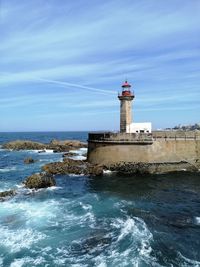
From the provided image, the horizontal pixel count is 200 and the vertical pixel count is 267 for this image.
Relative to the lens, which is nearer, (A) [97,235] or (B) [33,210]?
(A) [97,235]

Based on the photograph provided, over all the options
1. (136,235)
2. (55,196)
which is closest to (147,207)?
(136,235)

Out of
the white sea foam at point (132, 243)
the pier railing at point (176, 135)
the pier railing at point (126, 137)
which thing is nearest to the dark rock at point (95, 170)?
the pier railing at point (126, 137)

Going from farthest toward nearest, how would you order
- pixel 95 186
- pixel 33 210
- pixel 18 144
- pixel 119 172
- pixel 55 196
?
1. pixel 18 144
2. pixel 119 172
3. pixel 95 186
4. pixel 55 196
5. pixel 33 210

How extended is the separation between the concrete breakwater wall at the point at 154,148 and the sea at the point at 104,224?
369 cm

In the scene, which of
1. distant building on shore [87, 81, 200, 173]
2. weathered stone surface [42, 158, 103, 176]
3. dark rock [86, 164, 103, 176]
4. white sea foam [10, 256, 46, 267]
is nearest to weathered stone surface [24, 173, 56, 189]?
dark rock [86, 164, 103, 176]

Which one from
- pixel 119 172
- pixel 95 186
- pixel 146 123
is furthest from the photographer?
pixel 146 123

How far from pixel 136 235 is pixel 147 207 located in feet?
15.8

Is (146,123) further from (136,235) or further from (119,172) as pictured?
(136,235)

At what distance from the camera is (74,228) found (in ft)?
57.7

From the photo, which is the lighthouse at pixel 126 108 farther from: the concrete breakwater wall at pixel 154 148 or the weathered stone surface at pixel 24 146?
the weathered stone surface at pixel 24 146

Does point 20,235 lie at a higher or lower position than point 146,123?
lower

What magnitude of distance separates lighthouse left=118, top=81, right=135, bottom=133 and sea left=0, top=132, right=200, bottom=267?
8.44 m

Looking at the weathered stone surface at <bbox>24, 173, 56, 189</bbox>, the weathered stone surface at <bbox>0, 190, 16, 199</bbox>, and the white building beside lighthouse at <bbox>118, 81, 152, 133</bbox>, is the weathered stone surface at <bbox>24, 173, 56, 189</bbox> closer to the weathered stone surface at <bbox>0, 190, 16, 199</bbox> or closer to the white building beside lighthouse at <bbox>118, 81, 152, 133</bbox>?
the weathered stone surface at <bbox>0, 190, 16, 199</bbox>

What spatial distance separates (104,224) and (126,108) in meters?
19.4
